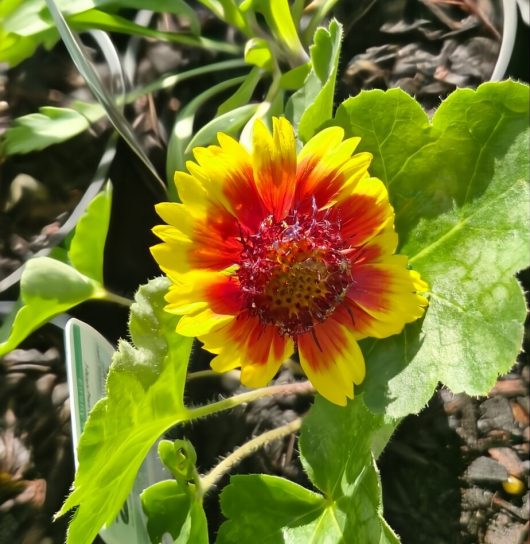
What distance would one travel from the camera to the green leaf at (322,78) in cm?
74

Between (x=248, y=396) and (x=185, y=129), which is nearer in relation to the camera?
(x=248, y=396)

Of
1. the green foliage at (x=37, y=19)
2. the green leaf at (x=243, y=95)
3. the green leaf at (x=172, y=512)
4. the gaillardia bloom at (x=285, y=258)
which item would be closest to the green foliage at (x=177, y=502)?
the green leaf at (x=172, y=512)

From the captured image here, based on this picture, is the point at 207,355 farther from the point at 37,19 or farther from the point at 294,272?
the point at 37,19

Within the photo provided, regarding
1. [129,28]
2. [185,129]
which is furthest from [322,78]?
[129,28]

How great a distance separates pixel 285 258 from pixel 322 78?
0.67 ft

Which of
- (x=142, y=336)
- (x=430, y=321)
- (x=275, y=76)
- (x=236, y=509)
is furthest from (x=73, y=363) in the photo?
(x=275, y=76)

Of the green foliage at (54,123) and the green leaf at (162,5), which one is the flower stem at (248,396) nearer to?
the green foliage at (54,123)

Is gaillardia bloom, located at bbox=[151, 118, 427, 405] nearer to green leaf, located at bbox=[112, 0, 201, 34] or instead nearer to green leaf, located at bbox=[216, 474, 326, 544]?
green leaf, located at bbox=[216, 474, 326, 544]

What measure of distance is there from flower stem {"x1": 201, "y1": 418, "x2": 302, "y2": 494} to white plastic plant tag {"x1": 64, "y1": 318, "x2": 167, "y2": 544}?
0.27ft

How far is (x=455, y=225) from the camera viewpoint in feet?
2.53

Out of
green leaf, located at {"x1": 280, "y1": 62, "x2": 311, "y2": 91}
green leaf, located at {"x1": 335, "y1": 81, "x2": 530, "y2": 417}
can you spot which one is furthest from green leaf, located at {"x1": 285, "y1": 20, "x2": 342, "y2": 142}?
green leaf, located at {"x1": 280, "y1": 62, "x2": 311, "y2": 91}

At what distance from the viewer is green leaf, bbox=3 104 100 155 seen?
1.07 m

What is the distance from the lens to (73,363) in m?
0.73

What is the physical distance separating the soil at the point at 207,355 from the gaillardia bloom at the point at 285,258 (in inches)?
12.0
